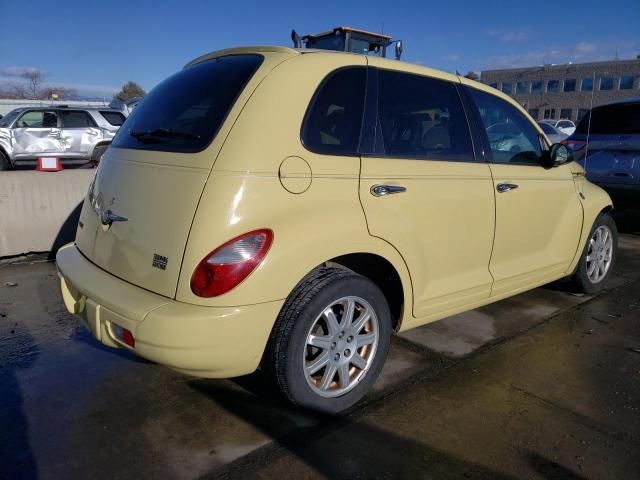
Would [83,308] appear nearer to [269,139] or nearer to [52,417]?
[52,417]

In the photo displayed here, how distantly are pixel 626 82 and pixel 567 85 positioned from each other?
6.60m

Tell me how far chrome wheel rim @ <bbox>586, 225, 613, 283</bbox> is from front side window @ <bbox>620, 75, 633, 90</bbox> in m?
58.1

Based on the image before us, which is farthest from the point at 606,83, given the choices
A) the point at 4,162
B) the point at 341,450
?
the point at 341,450

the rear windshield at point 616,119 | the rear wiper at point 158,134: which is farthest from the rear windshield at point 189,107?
the rear windshield at point 616,119

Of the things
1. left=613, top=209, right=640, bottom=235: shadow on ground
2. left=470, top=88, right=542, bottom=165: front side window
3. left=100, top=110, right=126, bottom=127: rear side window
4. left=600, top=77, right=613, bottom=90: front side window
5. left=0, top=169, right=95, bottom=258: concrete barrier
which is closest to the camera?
left=470, top=88, right=542, bottom=165: front side window

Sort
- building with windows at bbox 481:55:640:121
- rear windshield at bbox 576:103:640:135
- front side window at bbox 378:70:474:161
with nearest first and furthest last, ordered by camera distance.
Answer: front side window at bbox 378:70:474:161 < rear windshield at bbox 576:103:640:135 < building with windows at bbox 481:55:640:121

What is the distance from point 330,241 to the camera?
2.34 metres

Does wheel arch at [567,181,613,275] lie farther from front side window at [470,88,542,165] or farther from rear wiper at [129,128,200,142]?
rear wiper at [129,128,200,142]

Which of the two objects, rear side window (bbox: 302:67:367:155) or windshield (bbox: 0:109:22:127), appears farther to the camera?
windshield (bbox: 0:109:22:127)

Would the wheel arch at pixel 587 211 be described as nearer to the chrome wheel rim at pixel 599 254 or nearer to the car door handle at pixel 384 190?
the chrome wheel rim at pixel 599 254

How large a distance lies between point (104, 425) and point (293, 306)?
116 cm

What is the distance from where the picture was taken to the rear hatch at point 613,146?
20.7 feet

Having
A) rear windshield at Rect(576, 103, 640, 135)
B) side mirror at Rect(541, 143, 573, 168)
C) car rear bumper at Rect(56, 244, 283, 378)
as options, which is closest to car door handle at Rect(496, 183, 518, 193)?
side mirror at Rect(541, 143, 573, 168)

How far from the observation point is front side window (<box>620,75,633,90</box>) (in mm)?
51812
